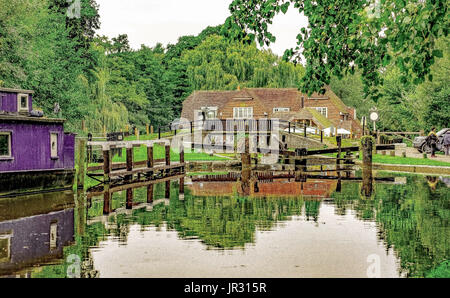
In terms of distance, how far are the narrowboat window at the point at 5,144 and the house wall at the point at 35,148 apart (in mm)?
129

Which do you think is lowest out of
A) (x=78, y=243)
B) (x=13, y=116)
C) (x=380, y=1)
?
(x=78, y=243)

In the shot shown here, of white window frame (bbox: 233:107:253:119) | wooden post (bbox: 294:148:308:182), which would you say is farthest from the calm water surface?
white window frame (bbox: 233:107:253:119)

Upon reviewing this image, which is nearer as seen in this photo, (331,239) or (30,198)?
(331,239)

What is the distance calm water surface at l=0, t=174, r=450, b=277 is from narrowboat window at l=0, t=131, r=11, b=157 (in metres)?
2.14

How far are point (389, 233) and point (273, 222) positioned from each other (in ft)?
11.0

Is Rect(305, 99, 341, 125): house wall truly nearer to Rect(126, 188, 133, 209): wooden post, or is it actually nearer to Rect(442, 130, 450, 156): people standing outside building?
Rect(442, 130, 450, 156): people standing outside building

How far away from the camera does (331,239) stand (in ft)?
47.7

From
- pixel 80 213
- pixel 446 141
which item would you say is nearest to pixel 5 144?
pixel 80 213

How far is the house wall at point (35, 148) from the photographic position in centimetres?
2395

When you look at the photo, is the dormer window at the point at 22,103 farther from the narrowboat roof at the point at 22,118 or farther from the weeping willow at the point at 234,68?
the weeping willow at the point at 234,68

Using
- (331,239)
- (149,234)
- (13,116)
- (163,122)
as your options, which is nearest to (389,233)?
(331,239)

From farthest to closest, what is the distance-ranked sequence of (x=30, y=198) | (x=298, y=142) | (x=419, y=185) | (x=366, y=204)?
(x=298, y=142) → (x=419, y=185) → (x=30, y=198) → (x=366, y=204)

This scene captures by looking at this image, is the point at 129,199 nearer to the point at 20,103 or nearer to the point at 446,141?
the point at 20,103

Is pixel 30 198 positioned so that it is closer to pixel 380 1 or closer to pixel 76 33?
pixel 380 1
